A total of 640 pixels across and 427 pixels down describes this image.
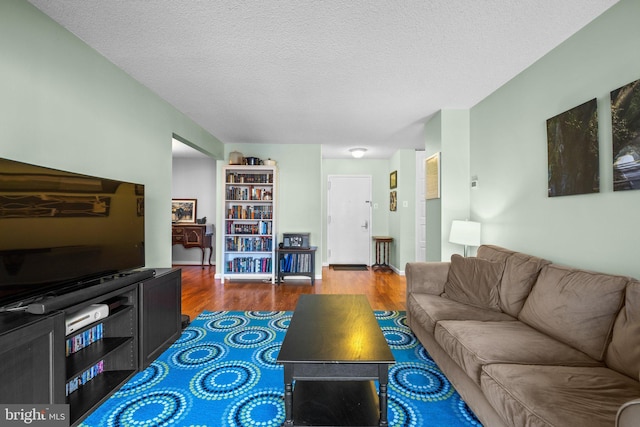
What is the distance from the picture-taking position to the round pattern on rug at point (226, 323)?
2888 mm

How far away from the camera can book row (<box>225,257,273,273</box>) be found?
4957mm

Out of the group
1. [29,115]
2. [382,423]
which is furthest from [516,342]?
[29,115]

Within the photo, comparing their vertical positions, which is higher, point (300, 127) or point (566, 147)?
point (300, 127)

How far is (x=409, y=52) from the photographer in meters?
2.20

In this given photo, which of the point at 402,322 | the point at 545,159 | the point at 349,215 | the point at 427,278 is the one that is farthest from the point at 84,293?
the point at 349,215

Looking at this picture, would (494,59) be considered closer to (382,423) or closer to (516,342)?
(516,342)

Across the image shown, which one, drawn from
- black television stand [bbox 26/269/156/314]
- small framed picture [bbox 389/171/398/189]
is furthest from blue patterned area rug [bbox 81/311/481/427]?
small framed picture [bbox 389/171/398/189]

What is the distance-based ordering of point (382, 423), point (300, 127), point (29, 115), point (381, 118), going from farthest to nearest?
1. point (300, 127)
2. point (381, 118)
3. point (29, 115)
4. point (382, 423)

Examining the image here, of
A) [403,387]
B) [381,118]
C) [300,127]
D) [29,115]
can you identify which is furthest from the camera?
[300,127]

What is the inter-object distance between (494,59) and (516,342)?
2.14m

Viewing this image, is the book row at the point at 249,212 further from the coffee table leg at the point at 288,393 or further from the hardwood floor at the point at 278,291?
the coffee table leg at the point at 288,393

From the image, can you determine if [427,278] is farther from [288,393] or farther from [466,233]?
[288,393]

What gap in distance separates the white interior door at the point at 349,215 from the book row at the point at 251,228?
180 centimetres

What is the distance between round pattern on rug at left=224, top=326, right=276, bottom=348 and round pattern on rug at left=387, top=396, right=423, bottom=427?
1265mm
